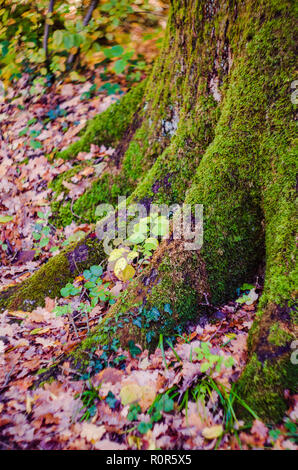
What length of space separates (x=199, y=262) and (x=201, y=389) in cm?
100

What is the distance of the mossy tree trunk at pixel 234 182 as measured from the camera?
1979 millimetres

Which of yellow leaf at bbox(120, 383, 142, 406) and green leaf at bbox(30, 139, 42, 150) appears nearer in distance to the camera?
yellow leaf at bbox(120, 383, 142, 406)

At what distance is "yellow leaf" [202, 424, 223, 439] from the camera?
177 cm

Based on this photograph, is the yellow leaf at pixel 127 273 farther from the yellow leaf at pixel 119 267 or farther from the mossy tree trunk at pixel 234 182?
the mossy tree trunk at pixel 234 182

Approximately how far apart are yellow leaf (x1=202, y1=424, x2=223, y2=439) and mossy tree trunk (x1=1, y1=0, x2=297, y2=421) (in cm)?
27

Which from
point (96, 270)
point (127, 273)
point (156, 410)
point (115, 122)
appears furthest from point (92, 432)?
point (115, 122)

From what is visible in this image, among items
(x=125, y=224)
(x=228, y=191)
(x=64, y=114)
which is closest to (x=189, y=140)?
(x=228, y=191)

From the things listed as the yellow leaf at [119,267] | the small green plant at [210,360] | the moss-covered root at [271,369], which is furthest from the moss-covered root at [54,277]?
the moss-covered root at [271,369]

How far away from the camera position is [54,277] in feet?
10.5

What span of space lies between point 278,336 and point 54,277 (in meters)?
2.39

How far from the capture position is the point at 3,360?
2.62m

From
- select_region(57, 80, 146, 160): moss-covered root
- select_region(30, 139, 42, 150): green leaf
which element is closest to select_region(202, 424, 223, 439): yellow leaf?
select_region(57, 80, 146, 160): moss-covered root

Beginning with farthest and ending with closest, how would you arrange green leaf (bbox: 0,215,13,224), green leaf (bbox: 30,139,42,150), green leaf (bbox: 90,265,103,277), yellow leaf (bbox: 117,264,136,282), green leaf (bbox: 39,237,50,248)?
green leaf (bbox: 30,139,42,150) → green leaf (bbox: 0,215,13,224) → green leaf (bbox: 39,237,50,248) → green leaf (bbox: 90,265,103,277) → yellow leaf (bbox: 117,264,136,282)

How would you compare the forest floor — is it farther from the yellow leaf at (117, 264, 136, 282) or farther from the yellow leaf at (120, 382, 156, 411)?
the yellow leaf at (117, 264, 136, 282)
